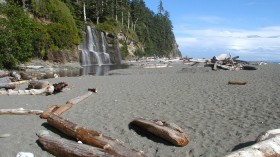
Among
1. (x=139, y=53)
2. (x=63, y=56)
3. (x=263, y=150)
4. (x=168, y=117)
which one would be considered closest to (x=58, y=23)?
(x=63, y=56)

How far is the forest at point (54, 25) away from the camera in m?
29.1

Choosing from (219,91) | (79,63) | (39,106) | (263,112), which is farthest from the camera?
(79,63)

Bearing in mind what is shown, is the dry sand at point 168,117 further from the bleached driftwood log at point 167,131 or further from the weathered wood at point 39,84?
the weathered wood at point 39,84

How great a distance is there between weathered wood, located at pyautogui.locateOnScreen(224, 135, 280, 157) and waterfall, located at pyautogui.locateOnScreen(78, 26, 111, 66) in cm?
4539

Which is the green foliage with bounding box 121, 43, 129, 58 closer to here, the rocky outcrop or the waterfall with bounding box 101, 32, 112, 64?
the waterfall with bounding box 101, 32, 112, 64

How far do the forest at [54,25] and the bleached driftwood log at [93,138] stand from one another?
2152cm

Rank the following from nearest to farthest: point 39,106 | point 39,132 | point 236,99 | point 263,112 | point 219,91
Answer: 1. point 39,132
2. point 263,112
3. point 39,106
4. point 236,99
5. point 219,91

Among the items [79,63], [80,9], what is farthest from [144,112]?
[80,9]

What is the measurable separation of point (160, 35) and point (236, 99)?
107m

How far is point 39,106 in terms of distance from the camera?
11961 millimetres

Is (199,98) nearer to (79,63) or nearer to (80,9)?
(79,63)

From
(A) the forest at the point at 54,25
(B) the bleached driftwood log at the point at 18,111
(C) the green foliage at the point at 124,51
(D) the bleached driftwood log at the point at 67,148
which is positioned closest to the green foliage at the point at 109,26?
(A) the forest at the point at 54,25

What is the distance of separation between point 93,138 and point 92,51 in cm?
4898

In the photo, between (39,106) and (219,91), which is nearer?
(39,106)
